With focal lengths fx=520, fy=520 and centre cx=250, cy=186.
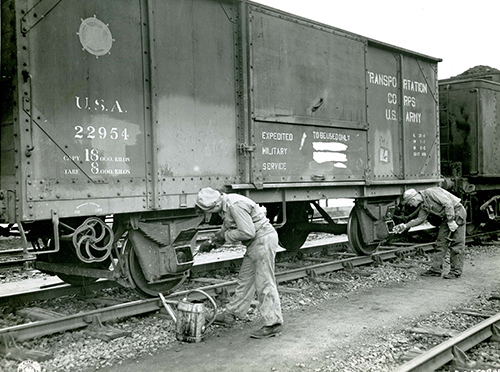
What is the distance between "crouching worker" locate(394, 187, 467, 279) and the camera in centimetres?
864

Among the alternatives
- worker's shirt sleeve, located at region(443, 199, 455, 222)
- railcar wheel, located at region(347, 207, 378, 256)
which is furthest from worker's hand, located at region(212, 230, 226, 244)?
worker's shirt sleeve, located at region(443, 199, 455, 222)

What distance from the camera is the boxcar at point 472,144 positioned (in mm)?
12500

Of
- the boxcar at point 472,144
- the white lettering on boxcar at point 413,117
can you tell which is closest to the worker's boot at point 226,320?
the white lettering on boxcar at point 413,117

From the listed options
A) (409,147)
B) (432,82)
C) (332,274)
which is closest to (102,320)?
(332,274)

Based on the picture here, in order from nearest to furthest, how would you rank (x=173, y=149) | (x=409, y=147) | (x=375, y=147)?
(x=173, y=149) → (x=375, y=147) → (x=409, y=147)

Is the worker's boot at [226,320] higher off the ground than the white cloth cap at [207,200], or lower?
lower

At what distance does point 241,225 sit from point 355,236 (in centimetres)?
454

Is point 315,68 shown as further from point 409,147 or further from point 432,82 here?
point 432,82

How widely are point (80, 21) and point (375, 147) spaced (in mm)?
5623

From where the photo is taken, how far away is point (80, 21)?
5.61 metres

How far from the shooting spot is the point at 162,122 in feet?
20.4

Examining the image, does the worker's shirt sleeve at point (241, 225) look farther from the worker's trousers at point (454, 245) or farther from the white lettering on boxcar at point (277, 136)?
the worker's trousers at point (454, 245)

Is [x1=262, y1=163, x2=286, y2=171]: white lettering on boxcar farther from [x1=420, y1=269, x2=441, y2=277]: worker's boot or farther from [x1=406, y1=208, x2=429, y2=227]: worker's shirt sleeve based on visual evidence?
[x1=420, y1=269, x2=441, y2=277]: worker's boot

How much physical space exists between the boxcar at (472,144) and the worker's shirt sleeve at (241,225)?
8029 mm
